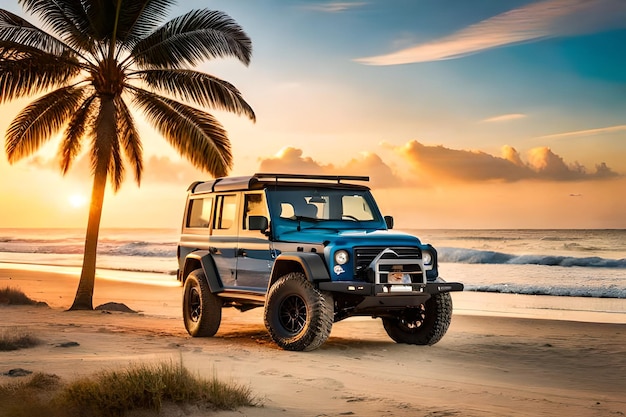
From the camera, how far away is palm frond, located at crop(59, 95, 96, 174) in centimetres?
2216

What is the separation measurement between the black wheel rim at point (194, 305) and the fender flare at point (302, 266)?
7.60 ft

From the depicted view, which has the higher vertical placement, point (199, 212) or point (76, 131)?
point (76, 131)

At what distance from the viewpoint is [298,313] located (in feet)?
40.1

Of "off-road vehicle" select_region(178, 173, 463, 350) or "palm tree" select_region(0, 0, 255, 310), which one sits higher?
"palm tree" select_region(0, 0, 255, 310)

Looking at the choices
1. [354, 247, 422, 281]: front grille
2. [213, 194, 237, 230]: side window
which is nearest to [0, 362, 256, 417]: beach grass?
[354, 247, 422, 281]: front grille

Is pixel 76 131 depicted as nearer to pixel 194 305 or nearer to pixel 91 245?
pixel 91 245

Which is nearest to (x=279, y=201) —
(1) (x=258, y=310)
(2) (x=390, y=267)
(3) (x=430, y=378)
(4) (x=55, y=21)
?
(2) (x=390, y=267)

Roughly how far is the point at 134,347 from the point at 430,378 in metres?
4.51

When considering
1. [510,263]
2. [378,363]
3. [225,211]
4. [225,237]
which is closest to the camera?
[378,363]

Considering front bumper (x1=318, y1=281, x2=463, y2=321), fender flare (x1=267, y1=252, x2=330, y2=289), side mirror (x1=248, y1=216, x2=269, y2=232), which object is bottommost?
front bumper (x1=318, y1=281, x2=463, y2=321)

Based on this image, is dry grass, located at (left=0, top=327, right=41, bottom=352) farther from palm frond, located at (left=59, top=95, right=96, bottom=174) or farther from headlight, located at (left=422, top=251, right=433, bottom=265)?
palm frond, located at (left=59, top=95, right=96, bottom=174)

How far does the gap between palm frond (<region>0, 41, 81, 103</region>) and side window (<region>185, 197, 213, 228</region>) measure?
753cm

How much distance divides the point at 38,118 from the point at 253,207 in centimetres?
1053

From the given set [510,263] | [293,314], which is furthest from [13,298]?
[510,263]
